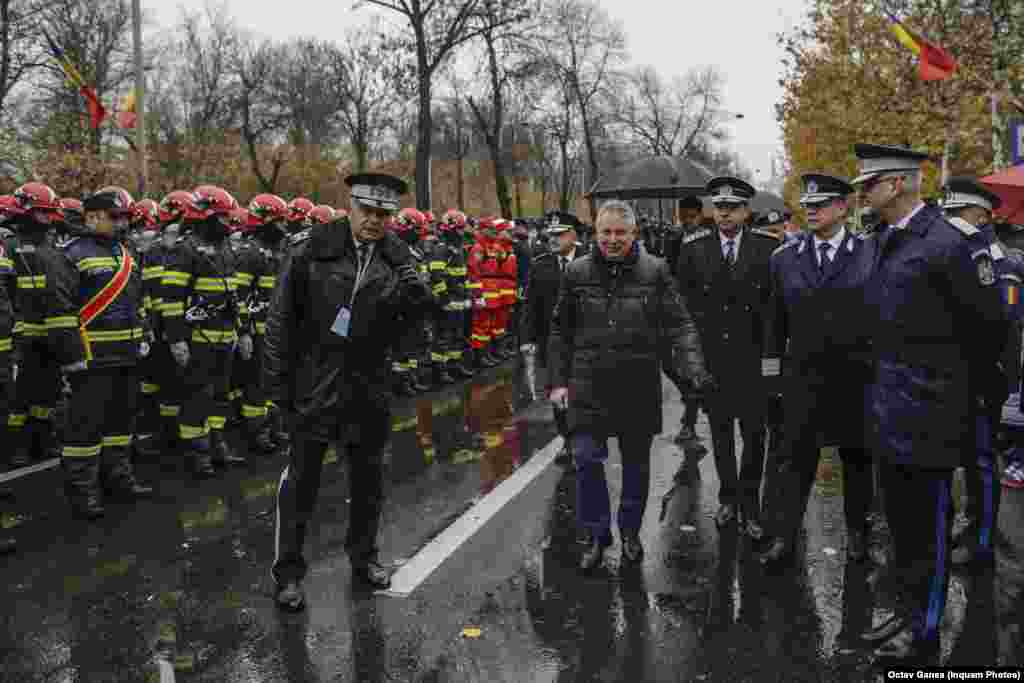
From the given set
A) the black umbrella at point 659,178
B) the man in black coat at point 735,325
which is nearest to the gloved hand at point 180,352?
the man in black coat at point 735,325

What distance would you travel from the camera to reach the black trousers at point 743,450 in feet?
19.8

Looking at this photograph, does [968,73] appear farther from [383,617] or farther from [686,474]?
[383,617]

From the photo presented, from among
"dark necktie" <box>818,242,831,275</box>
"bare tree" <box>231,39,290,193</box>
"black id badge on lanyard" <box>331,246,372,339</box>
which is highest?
"bare tree" <box>231,39,290,193</box>

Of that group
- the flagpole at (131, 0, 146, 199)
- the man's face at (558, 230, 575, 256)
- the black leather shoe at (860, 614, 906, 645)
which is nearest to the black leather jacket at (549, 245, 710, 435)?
the black leather shoe at (860, 614, 906, 645)

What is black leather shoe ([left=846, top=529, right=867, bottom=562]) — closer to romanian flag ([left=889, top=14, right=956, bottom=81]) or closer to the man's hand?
the man's hand

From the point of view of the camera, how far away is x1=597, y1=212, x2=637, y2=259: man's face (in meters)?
5.35

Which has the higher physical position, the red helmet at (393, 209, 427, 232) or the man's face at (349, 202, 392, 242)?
the red helmet at (393, 209, 427, 232)

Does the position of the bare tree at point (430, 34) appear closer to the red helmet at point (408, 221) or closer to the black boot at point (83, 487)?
the red helmet at point (408, 221)

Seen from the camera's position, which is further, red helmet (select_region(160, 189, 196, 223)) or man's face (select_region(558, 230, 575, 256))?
red helmet (select_region(160, 189, 196, 223))

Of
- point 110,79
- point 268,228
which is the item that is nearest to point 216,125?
point 110,79

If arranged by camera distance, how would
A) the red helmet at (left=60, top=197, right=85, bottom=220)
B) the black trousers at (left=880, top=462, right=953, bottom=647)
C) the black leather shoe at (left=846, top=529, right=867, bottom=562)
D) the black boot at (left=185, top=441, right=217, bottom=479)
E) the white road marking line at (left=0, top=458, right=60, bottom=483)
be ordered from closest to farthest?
the black trousers at (left=880, top=462, right=953, bottom=647) → the black leather shoe at (left=846, top=529, right=867, bottom=562) → the black boot at (left=185, top=441, right=217, bottom=479) → the white road marking line at (left=0, top=458, right=60, bottom=483) → the red helmet at (left=60, top=197, right=85, bottom=220)

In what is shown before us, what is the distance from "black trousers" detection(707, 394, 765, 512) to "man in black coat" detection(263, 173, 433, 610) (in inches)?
90.6

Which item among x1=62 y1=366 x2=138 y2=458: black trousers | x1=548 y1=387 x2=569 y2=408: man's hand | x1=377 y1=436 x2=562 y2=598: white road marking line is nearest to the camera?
x1=377 y1=436 x2=562 y2=598: white road marking line

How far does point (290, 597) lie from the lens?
478 centimetres
